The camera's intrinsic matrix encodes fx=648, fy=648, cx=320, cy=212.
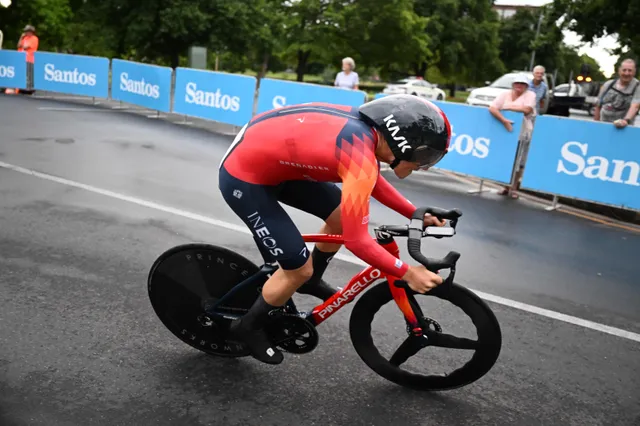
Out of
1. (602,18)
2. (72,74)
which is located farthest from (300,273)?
(602,18)

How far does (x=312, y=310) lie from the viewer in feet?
12.1

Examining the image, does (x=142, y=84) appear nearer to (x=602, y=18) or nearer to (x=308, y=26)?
(x=602, y=18)

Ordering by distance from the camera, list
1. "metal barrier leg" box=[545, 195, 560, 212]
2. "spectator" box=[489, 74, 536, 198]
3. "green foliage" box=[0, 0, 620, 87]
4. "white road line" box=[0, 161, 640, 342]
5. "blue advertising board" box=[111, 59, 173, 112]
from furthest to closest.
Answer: "green foliage" box=[0, 0, 620, 87], "blue advertising board" box=[111, 59, 173, 112], "spectator" box=[489, 74, 536, 198], "metal barrier leg" box=[545, 195, 560, 212], "white road line" box=[0, 161, 640, 342]

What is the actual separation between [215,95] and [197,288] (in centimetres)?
1122

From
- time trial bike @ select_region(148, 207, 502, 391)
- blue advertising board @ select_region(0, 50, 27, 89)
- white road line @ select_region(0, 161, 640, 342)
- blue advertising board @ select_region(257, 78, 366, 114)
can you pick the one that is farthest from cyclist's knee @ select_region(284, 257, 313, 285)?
blue advertising board @ select_region(0, 50, 27, 89)

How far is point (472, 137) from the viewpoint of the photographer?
1002cm

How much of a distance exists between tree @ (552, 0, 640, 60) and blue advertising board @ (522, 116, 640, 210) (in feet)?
53.4

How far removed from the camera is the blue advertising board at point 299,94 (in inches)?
465

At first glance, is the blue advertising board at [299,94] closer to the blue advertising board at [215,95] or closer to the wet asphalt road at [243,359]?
the blue advertising board at [215,95]

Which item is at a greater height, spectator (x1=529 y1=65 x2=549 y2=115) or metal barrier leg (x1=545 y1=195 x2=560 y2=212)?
spectator (x1=529 y1=65 x2=549 y2=115)

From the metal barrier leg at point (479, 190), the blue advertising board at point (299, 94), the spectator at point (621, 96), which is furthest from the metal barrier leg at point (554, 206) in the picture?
the blue advertising board at point (299, 94)

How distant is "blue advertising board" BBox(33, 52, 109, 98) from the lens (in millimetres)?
17641

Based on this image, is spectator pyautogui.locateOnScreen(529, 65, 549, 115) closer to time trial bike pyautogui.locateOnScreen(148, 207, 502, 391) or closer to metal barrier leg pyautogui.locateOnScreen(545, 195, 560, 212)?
metal barrier leg pyautogui.locateOnScreen(545, 195, 560, 212)


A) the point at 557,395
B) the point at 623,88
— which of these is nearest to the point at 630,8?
the point at 623,88
